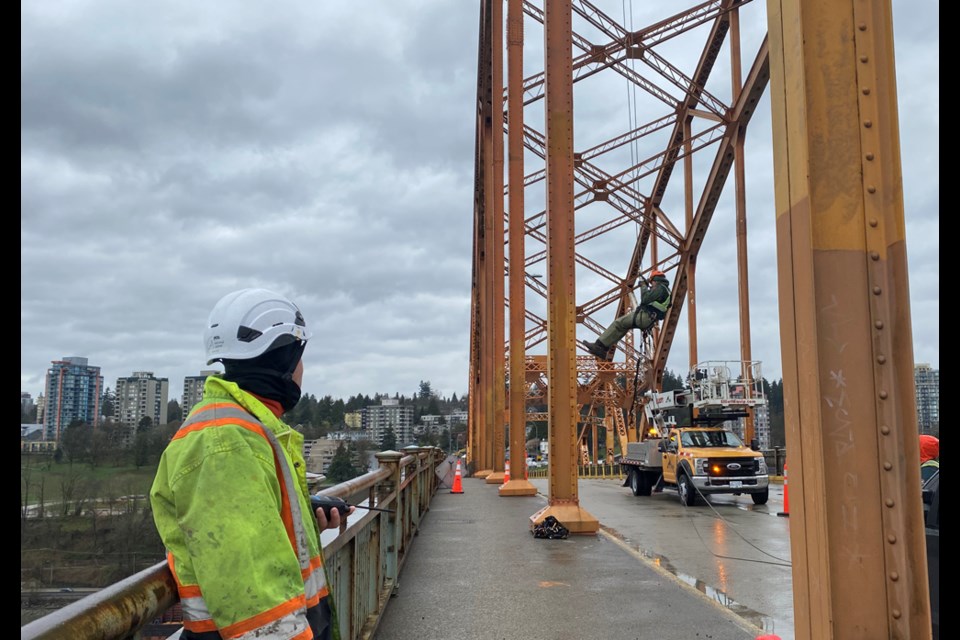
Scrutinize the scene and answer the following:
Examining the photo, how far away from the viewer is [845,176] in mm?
3182

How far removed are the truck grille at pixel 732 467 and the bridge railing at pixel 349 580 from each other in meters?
8.33

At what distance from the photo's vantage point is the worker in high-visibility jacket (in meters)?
1.67

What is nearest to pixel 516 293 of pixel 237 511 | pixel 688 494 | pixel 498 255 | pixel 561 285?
pixel 498 255

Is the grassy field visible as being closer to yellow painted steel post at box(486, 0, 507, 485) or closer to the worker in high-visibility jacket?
the worker in high-visibility jacket

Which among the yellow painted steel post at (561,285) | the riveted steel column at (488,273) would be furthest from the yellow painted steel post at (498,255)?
the yellow painted steel post at (561,285)

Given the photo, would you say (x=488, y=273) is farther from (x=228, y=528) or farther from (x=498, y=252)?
(x=228, y=528)

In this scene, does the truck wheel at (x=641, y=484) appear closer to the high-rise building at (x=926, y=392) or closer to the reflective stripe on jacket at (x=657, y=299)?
the reflective stripe on jacket at (x=657, y=299)

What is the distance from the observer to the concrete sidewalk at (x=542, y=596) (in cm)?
533

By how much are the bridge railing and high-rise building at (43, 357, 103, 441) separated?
3158 mm

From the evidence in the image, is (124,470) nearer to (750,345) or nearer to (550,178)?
(550,178)

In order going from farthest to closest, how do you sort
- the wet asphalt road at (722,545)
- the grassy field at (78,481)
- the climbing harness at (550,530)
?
the climbing harness at (550,530) < the wet asphalt road at (722,545) < the grassy field at (78,481)

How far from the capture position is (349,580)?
164 inches
